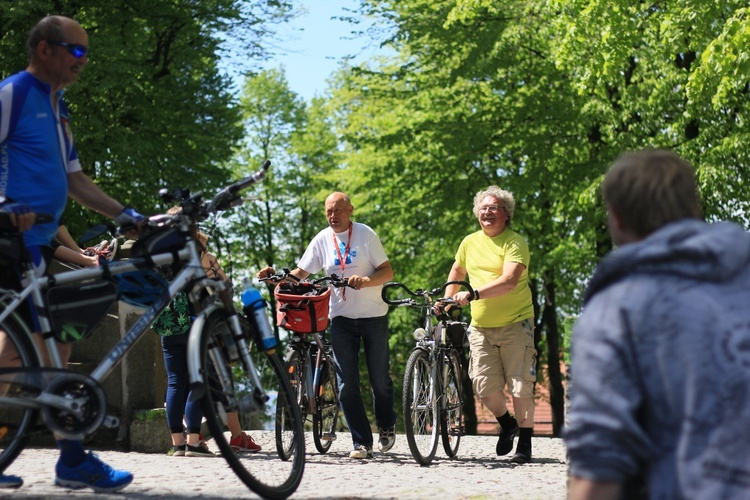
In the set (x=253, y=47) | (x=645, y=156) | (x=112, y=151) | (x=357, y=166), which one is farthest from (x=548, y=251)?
(x=645, y=156)

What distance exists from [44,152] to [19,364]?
3.33ft

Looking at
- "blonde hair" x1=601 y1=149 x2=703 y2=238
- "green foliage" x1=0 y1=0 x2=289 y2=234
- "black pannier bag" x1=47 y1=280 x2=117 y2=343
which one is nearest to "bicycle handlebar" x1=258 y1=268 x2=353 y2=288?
"black pannier bag" x1=47 y1=280 x2=117 y2=343

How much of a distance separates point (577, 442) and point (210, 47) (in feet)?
66.3

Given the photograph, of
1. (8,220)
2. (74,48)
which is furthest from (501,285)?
(8,220)

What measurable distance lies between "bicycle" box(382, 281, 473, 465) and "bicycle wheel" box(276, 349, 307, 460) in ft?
2.82

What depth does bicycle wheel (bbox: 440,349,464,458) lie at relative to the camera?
345 inches

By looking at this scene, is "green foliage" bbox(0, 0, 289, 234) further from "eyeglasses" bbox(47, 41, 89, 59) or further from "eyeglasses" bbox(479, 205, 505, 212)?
"eyeglasses" bbox(47, 41, 89, 59)

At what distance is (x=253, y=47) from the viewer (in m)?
23.2

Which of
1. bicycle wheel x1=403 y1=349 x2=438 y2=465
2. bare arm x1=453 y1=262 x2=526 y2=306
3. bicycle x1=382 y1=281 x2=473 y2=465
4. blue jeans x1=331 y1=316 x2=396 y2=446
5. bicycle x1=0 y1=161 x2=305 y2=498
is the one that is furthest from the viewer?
blue jeans x1=331 y1=316 x2=396 y2=446

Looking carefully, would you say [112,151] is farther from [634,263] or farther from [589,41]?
[634,263]

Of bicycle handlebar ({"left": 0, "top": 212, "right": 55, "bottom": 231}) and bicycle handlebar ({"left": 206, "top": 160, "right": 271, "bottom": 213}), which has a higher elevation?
bicycle handlebar ({"left": 206, "top": 160, "right": 271, "bottom": 213})

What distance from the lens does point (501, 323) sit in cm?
889

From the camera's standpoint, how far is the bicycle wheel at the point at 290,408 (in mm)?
5402

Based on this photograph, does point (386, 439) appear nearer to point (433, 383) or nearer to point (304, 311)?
point (433, 383)
